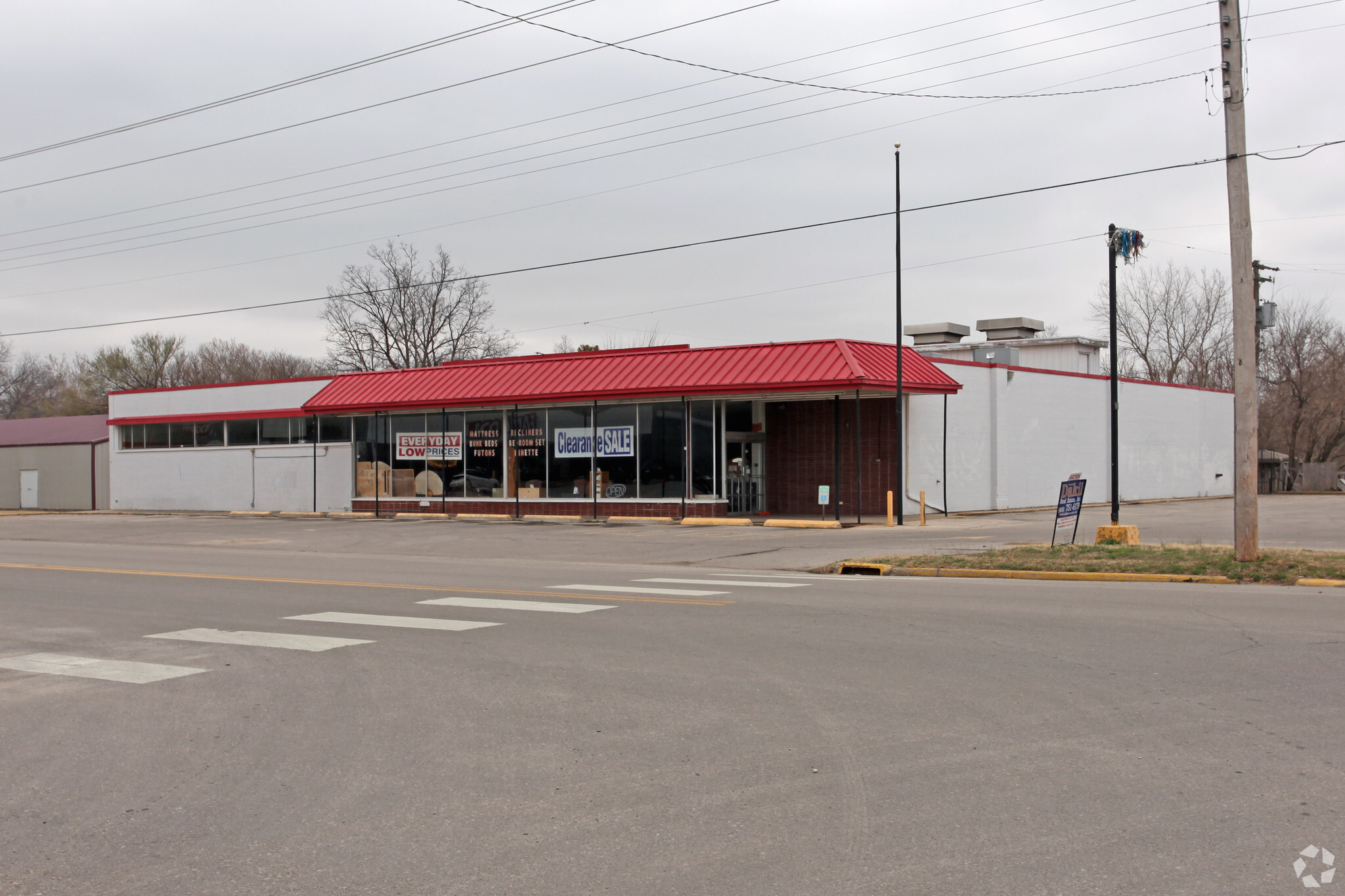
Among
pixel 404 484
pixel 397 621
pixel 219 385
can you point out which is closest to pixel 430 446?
pixel 404 484

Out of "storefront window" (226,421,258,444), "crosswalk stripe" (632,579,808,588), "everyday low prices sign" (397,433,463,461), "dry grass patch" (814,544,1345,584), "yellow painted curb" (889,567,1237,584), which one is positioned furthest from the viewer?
"storefront window" (226,421,258,444)

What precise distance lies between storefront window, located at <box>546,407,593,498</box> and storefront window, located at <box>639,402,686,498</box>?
1.86m

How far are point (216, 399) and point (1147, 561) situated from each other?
3515 cm

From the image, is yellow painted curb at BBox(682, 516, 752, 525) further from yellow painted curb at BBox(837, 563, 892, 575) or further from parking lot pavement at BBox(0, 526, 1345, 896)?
parking lot pavement at BBox(0, 526, 1345, 896)

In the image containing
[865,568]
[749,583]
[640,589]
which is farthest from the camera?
[865,568]

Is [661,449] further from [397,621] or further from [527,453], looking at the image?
[397,621]

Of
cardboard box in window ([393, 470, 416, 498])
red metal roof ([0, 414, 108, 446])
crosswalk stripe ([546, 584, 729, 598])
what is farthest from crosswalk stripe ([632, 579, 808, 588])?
red metal roof ([0, 414, 108, 446])

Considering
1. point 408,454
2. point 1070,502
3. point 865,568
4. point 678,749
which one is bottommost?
point 865,568

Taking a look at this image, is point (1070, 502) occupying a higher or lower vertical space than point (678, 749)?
higher

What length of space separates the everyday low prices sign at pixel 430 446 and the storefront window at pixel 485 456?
0.48m

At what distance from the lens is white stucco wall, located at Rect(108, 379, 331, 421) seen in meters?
39.1

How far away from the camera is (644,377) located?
31.0 metres

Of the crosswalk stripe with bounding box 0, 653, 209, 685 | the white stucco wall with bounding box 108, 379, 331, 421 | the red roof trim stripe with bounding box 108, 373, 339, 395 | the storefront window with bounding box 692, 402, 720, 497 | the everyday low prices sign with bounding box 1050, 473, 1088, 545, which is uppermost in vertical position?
the red roof trim stripe with bounding box 108, 373, 339, 395

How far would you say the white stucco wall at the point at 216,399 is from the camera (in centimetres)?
3912
